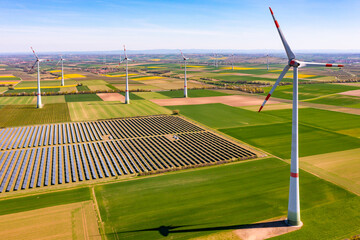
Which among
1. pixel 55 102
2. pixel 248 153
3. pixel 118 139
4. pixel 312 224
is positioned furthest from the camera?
pixel 55 102

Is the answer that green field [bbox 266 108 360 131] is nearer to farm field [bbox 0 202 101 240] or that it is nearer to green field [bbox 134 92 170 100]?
green field [bbox 134 92 170 100]

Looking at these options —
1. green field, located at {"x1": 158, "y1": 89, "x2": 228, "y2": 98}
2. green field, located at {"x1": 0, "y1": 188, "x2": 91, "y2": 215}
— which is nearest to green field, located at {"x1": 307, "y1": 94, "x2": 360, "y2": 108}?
green field, located at {"x1": 158, "y1": 89, "x2": 228, "y2": 98}

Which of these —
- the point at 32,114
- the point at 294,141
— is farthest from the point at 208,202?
the point at 32,114

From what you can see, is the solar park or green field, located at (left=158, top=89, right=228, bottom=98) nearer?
the solar park

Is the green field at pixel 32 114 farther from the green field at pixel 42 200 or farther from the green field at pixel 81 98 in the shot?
the green field at pixel 42 200

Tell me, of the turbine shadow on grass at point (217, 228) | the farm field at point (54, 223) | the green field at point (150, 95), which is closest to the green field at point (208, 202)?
the turbine shadow on grass at point (217, 228)

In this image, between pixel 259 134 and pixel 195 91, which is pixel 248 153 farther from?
pixel 195 91

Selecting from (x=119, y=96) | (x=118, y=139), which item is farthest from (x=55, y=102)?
(x=118, y=139)

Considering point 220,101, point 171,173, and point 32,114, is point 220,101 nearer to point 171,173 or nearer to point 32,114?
point 32,114
